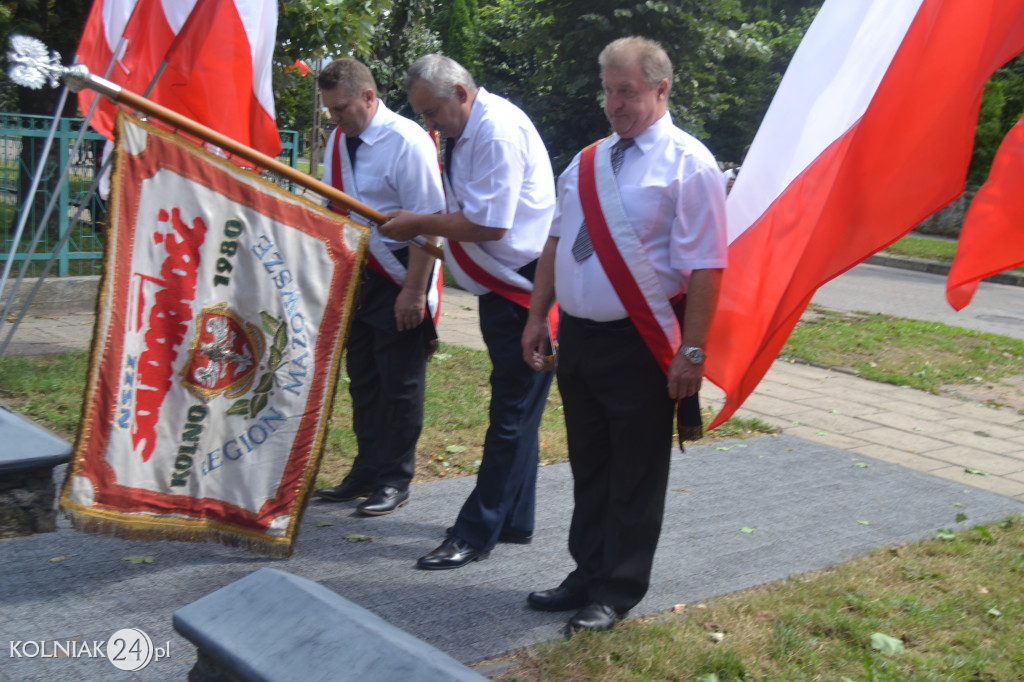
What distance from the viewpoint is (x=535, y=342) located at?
147 inches

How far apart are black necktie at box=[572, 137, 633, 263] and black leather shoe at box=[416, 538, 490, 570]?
4.53 feet

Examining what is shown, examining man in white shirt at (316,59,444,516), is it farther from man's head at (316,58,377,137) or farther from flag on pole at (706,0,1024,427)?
flag on pole at (706,0,1024,427)

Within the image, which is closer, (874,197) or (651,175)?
(874,197)

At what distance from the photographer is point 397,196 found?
4340 mm

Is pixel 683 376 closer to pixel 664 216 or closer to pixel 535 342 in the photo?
pixel 664 216

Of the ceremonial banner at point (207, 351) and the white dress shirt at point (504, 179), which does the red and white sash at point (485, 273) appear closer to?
the white dress shirt at point (504, 179)

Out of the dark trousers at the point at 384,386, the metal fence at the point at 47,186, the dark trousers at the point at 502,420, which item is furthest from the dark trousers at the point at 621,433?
the metal fence at the point at 47,186

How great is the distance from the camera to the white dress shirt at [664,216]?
313 cm

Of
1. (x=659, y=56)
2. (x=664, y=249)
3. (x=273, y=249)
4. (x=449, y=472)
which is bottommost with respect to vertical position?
(x=449, y=472)

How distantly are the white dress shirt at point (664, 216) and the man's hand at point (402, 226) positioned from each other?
0.76m

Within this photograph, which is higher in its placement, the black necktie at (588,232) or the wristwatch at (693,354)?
the black necktie at (588,232)

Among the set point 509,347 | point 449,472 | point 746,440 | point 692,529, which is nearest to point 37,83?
point 509,347

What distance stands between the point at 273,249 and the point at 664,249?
55.8 inches

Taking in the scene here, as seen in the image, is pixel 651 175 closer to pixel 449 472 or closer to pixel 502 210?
pixel 502 210
